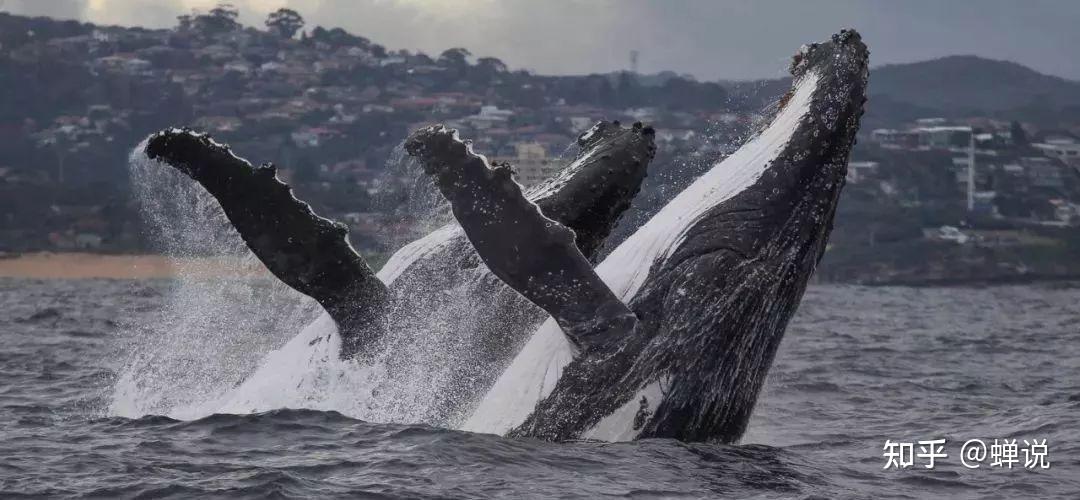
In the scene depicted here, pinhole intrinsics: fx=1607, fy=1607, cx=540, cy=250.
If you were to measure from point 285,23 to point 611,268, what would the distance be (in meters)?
174

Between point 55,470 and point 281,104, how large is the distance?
13678 cm

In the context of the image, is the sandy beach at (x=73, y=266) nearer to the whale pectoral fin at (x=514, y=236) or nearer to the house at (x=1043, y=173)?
the whale pectoral fin at (x=514, y=236)

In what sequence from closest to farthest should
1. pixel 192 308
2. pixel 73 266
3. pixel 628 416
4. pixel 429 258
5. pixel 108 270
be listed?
pixel 628 416, pixel 429 258, pixel 192 308, pixel 73 266, pixel 108 270

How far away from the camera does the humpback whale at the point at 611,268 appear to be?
7.86 m

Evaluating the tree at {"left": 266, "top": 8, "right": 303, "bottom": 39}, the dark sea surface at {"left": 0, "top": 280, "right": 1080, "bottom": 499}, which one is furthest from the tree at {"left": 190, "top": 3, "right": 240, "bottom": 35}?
the dark sea surface at {"left": 0, "top": 280, "right": 1080, "bottom": 499}

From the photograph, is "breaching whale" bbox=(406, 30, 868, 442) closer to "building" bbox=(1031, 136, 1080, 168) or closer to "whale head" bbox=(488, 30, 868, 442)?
"whale head" bbox=(488, 30, 868, 442)

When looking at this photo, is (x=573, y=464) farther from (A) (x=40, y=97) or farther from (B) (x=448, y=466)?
(A) (x=40, y=97)

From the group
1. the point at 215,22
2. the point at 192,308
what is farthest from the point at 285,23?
the point at 192,308

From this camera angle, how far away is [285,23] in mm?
178500

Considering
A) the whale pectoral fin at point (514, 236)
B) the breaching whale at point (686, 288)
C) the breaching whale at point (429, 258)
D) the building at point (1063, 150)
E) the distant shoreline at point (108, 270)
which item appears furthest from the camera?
the building at point (1063, 150)

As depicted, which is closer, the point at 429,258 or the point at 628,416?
the point at 628,416

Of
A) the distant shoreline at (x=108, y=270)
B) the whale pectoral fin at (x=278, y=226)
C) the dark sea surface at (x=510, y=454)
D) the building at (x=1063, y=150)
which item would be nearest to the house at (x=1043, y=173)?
the building at (x=1063, y=150)

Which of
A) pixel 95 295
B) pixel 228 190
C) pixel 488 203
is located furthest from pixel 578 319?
pixel 95 295

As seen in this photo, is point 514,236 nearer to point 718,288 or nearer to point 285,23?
point 718,288
